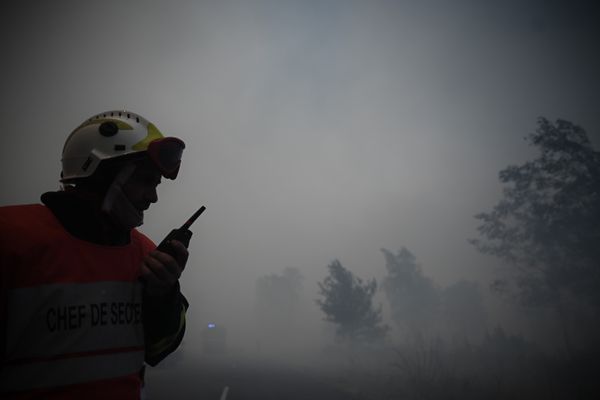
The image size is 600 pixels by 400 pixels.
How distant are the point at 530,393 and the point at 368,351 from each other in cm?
2340

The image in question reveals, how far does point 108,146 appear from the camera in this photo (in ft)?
5.61

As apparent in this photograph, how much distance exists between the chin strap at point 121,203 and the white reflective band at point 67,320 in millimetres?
376

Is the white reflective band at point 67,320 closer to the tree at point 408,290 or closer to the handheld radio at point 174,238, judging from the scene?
the handheld radio at point 174,238

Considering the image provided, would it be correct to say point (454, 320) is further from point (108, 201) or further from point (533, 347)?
point (108, 201)

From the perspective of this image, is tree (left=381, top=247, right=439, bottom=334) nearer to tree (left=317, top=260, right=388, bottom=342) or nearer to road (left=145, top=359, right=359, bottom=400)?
tree (left=317, top=260, right=388, bottom=342)

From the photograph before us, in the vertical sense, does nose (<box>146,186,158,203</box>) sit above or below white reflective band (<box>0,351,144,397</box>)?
above

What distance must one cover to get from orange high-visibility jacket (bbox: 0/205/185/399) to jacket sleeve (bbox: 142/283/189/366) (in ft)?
0.20

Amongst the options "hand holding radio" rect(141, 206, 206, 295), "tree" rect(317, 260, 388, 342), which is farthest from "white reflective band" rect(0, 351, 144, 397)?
"tree" rect(317, 260, 388, 342)

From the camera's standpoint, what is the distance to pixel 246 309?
5030 inches

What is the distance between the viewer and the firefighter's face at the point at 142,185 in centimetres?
169

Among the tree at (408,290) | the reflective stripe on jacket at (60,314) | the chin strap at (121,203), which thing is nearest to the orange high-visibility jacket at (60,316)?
the reflective stripe on jacket at (60,314)

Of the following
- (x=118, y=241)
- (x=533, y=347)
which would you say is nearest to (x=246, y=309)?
(x=533, y=347)

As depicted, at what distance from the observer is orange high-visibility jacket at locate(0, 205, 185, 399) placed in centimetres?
112

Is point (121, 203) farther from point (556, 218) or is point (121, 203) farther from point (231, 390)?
point (556, 218)
